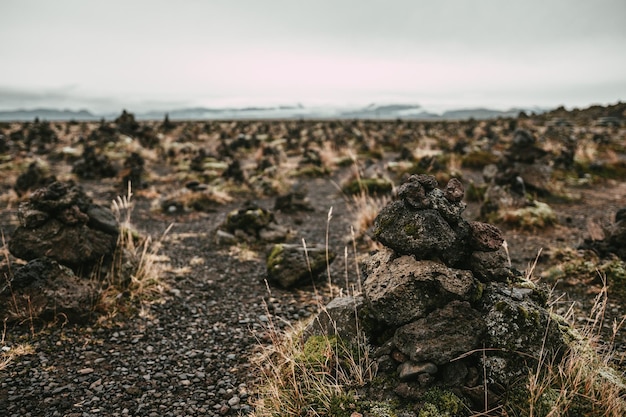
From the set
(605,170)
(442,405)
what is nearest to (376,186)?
(605,170)

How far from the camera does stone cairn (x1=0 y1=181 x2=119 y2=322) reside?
538 centimetres

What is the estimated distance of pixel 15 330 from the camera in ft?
17.1

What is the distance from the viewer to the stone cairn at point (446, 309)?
134 inches

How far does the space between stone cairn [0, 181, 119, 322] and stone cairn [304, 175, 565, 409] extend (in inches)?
168

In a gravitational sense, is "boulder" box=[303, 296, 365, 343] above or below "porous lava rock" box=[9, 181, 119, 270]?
below

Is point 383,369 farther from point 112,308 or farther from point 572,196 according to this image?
point 572,196

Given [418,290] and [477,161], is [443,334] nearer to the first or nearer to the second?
[418,290]

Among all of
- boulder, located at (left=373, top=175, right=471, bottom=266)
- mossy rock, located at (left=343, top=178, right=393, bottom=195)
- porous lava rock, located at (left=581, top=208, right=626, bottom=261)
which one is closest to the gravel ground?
porous lava rock, located at (left=581, top=208, right=626, bottom=261)

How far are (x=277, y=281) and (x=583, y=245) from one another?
6.37 m

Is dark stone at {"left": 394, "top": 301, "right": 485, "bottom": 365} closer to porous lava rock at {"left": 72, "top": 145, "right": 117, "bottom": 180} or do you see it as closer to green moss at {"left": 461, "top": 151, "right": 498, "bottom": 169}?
green moss at {"left": 461, "top": 151, "right": 498, "bottom": 169}

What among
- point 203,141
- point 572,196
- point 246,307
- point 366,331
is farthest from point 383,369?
point 203,141

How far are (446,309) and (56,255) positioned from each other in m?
5.97

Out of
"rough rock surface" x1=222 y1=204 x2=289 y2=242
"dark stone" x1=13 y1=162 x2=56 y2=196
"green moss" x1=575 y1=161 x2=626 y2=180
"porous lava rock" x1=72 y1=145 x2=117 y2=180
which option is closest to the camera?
"rough rock surface" x1=222 y1=204 x2=289 y2=242

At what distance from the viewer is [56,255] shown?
6.06 m
